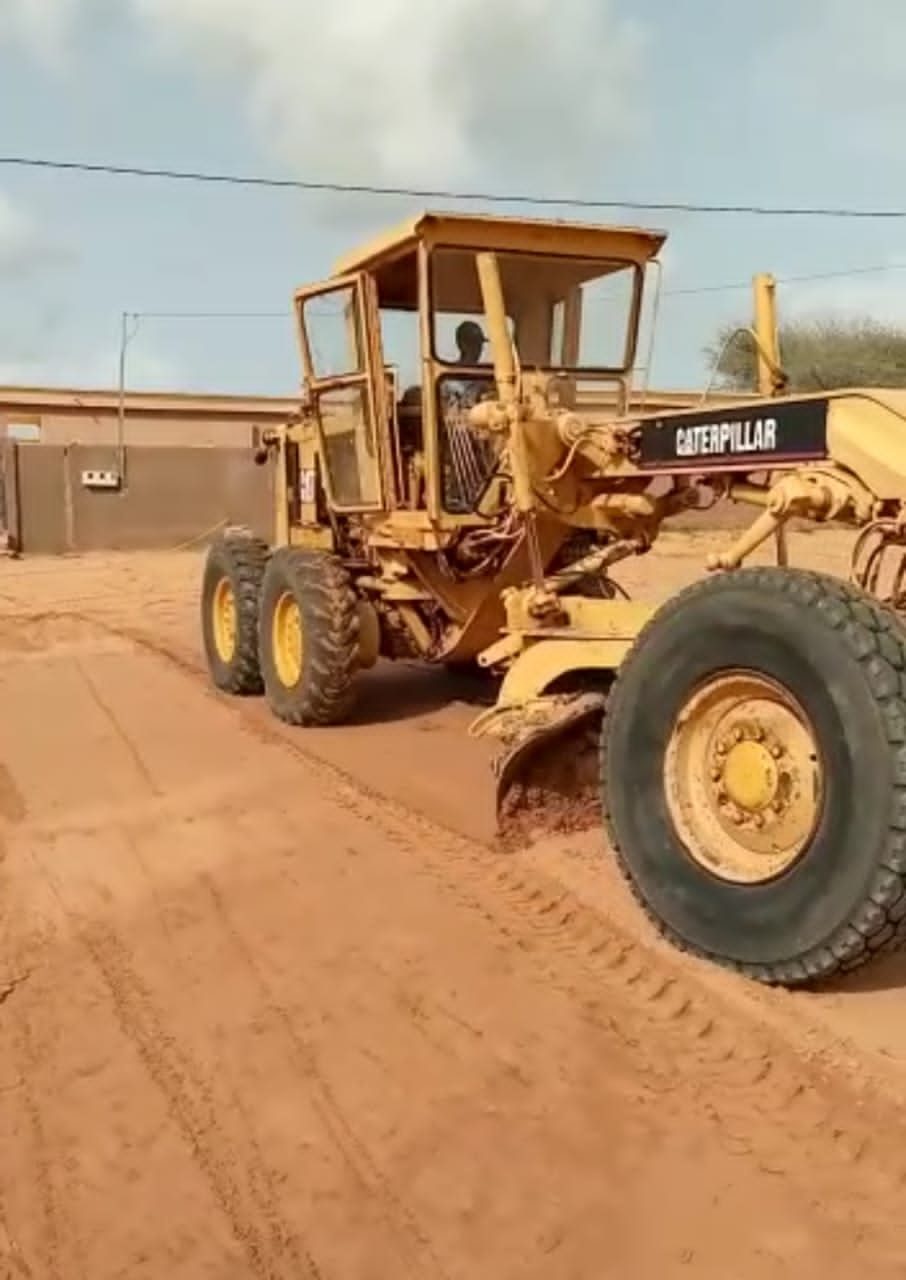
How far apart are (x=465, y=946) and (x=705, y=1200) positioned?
5.56ft

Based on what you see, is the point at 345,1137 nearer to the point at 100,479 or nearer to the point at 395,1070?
the point at 395,1070

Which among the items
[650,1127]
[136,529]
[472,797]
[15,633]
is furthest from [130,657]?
[136,529]

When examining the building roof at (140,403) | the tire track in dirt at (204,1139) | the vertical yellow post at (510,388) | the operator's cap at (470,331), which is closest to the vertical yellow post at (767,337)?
the vertical yellow post at (510,388)

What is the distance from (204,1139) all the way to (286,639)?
223 inches

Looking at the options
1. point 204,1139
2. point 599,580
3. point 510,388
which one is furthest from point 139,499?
point 204,1139

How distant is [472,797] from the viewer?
22.6ft

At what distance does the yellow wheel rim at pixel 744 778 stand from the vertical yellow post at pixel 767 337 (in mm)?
2033

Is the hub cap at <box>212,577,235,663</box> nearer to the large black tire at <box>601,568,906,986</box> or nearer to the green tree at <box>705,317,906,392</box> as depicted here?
the large black tire at <box>601,568,906,986</box>

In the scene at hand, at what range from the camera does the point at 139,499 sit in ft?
75.4

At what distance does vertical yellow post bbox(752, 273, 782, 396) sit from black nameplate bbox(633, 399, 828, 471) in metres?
0.63

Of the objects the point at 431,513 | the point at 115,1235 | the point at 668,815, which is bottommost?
the point at 115,1235

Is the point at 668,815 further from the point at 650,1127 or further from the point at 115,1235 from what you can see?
the point at 115,1235

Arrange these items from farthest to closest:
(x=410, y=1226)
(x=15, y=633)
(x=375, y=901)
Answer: (x=15, y=633) → (x=375, y=901) → (x=410, y=1226)

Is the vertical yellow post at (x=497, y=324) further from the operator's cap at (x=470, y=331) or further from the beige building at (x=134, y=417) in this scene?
the beige building at (x=134, y=417)
